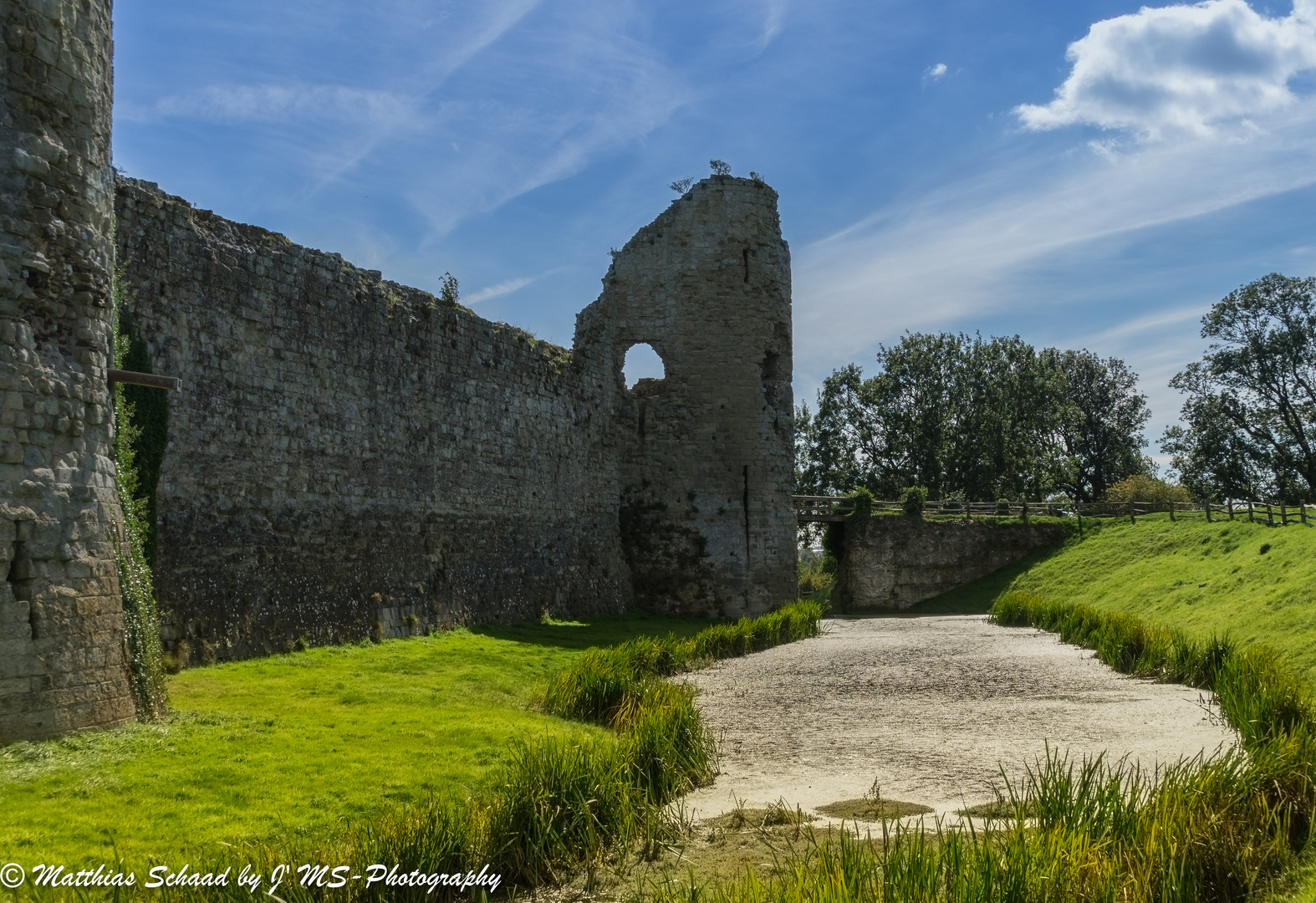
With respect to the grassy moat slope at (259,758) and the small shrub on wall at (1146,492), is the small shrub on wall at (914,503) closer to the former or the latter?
the small shrub on wall at (1146,492)

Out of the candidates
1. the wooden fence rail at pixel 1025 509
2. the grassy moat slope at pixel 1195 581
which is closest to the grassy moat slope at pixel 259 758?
the grassy moat slope at pixel 1195 581

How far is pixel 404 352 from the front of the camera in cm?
1541

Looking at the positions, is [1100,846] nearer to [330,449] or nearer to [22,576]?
[22,576]

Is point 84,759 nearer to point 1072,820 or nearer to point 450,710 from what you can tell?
point 450,710

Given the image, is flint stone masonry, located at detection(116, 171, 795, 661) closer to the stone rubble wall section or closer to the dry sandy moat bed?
the stone rubble wall section

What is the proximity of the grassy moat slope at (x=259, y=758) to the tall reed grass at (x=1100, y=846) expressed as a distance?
2.38 meters

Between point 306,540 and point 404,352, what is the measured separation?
Result: 11.3 feet

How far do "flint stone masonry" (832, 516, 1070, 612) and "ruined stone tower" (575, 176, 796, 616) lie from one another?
407 inches

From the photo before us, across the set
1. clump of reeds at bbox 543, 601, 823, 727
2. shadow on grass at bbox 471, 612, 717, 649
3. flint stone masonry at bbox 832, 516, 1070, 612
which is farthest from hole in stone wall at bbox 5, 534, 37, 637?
flint stone masonry at bbox 832, 516, 1070, 612

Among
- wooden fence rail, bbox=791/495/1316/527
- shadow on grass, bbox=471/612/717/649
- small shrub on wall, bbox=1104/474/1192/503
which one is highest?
small shrub on wall, bbox=1104/474/1192/503

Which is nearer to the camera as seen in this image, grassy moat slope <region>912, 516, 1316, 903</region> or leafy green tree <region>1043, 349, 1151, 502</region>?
grassy moat slope <region>912, 516, 1316, 903</region>

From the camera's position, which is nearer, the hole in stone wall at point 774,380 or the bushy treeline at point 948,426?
the hole in stone wall at point 774,380

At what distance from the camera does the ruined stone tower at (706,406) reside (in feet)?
72.7

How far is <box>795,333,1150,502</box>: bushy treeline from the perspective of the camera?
4494cm
